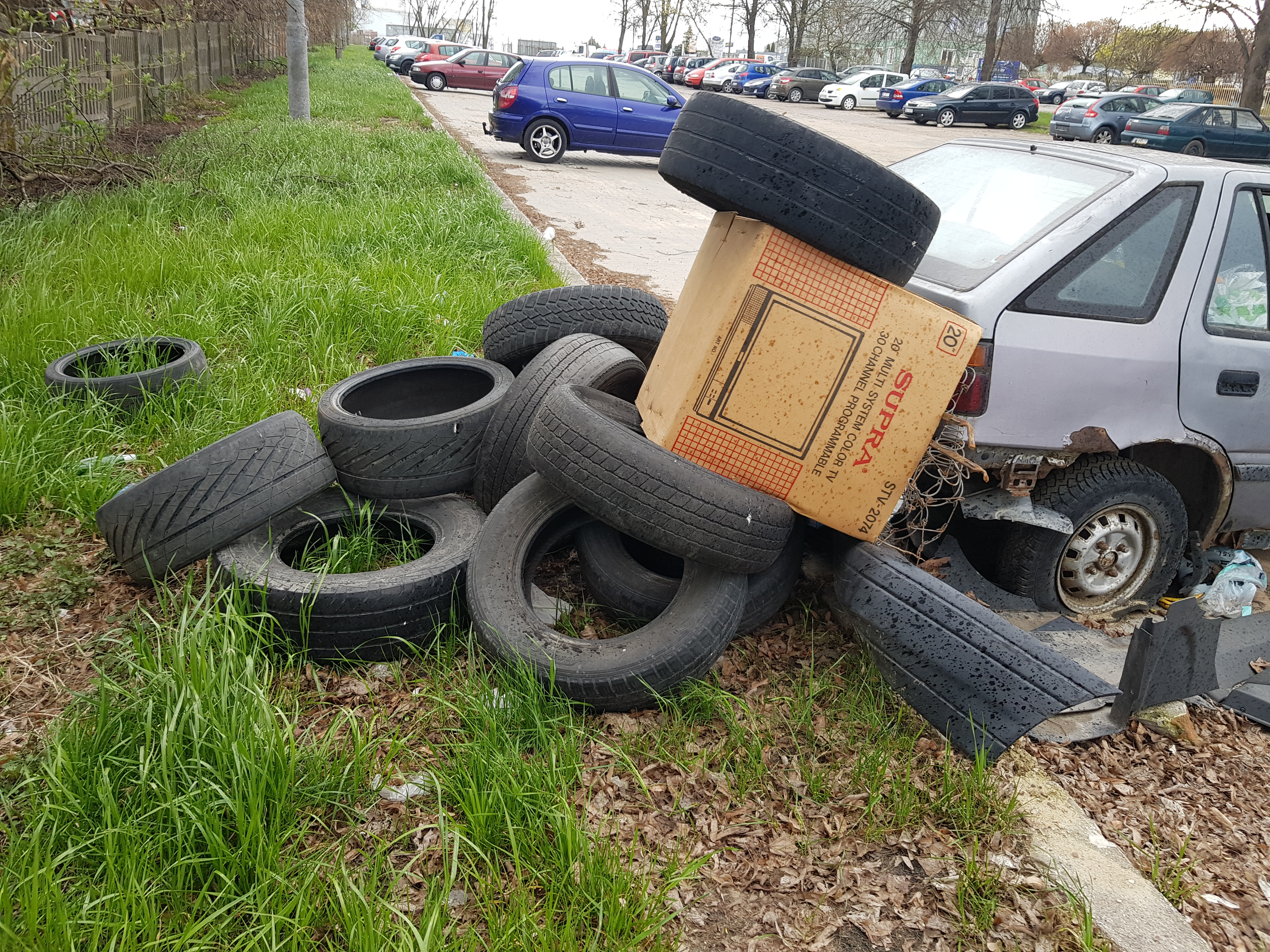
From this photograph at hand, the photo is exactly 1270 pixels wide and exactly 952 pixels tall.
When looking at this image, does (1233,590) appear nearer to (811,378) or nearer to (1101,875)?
(1101,875)

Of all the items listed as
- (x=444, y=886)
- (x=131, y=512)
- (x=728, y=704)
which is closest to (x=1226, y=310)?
(x=728, y=704)

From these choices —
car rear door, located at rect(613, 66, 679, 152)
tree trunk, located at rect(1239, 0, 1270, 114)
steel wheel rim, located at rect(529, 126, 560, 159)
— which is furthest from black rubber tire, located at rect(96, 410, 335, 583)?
tree trunk, located at rect(1239, 0, 1270, 114)

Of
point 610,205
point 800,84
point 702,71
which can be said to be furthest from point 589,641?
point 702,71

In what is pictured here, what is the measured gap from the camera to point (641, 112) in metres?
16.7

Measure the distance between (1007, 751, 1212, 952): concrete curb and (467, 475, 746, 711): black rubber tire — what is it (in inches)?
42.7

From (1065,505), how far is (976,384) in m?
0.80

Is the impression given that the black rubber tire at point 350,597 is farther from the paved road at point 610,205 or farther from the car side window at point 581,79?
the car side window at point 581,79

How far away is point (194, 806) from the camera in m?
2.27

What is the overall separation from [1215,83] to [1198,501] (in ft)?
185

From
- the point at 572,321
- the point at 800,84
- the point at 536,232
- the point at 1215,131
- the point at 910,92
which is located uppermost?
the point at 800,84

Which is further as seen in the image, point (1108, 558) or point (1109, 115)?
point (1109, 115)

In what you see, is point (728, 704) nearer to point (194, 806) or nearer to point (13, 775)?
point (194, 806)

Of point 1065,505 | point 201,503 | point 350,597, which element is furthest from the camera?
point 1065,505

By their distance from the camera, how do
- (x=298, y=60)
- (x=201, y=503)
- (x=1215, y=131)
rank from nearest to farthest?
1. (x=201, y=503)
2. (x=298, y=60)
3. (x=1215, y=131)
